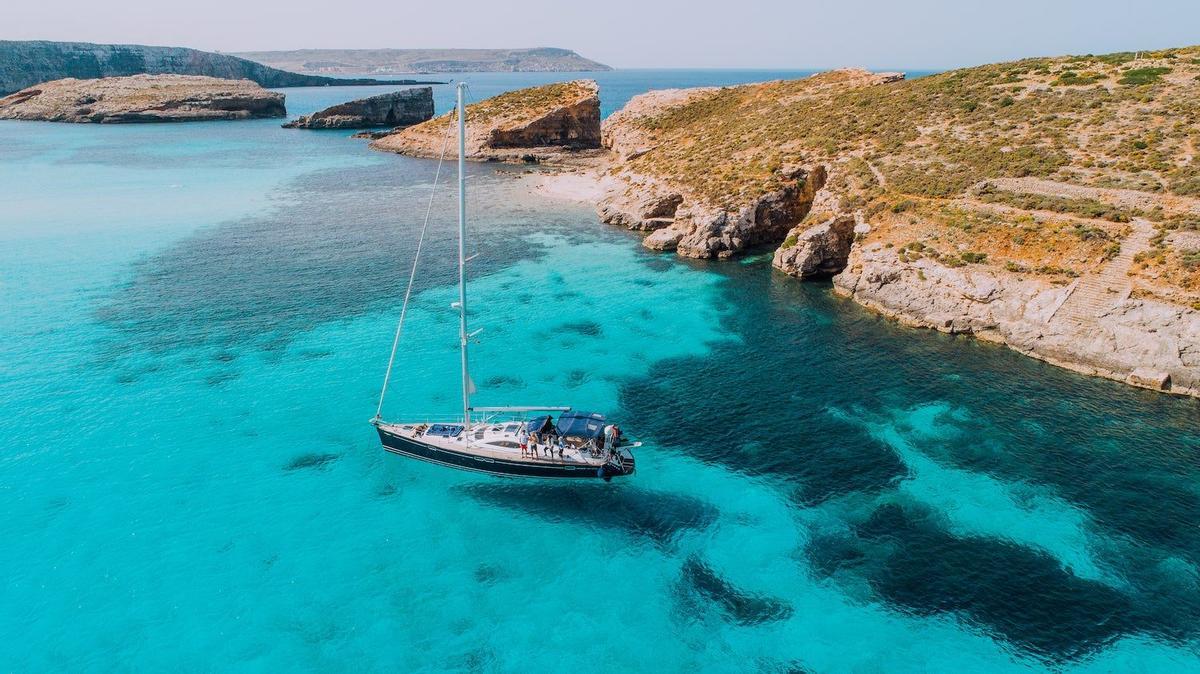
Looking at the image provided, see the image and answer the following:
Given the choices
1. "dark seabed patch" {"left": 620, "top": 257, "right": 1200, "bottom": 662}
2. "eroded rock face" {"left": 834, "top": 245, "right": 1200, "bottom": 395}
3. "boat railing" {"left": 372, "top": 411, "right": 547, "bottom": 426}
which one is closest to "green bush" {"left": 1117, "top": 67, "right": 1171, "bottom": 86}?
"eroded rock face" {"left": 834, "top": 245, "right": 1200, "bottom": 395}

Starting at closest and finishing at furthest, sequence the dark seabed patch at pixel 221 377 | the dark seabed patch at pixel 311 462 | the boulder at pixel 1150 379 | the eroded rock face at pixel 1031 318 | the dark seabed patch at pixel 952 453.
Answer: the dark seabed patch at pixel 952 453 < the dark seabed patch at pixel 311 462 < the boulder at pixel 1150 379 < the eroded rock face at pixel 1031 318 < the dark seabed patch at pixel 221 377

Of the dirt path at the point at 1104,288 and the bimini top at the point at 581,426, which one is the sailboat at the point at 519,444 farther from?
the dirt path at the point at 1104,288

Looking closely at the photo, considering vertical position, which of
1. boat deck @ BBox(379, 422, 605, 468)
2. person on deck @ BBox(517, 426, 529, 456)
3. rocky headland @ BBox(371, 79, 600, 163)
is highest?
rocky headland @ BBox(371, 79, 600, 163)

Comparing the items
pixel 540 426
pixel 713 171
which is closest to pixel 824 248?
pixel 713 171

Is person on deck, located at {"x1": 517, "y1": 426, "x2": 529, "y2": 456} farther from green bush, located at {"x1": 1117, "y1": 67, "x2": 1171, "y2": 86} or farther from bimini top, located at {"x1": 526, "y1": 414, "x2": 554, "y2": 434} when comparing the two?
green bush, located at {"x1": 1117, "y1": 67, "x2": 1171, "y2": 86}

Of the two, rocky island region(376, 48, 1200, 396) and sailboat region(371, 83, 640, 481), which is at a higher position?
rocky island region(376, 48, 1200, 396)

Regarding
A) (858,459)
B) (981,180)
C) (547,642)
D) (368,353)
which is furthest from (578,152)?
(547,642)

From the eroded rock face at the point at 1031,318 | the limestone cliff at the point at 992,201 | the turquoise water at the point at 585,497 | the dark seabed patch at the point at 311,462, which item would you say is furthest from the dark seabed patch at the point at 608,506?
the limestone cliff at the point at 992,201
